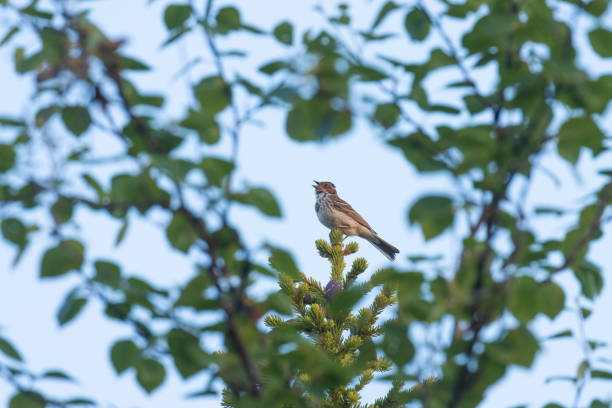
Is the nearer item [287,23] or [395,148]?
[395,148]

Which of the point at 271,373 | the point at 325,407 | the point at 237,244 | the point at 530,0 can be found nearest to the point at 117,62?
the point at 237,244

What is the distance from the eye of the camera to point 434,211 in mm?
1708

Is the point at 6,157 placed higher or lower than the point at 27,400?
higher

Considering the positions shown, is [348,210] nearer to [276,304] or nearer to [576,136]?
[276,304]

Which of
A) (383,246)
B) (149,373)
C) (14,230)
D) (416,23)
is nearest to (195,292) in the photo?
(149,373)

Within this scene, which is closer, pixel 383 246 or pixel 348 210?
pixel 348 210

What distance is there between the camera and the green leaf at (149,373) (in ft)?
6.55

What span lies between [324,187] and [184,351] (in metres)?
10.3

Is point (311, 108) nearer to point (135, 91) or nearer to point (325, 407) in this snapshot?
point (135, 91)

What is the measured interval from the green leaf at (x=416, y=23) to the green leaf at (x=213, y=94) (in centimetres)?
73

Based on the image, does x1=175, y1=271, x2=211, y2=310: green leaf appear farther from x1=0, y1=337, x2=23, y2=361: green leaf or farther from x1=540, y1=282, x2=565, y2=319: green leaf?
x1=540, y1=282, x2=565, y2=319: green leaf

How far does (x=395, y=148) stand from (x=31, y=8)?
1021mm

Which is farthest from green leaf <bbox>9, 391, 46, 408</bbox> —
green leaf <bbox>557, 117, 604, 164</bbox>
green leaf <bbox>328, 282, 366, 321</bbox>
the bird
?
the bird

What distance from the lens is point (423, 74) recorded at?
2.14m
